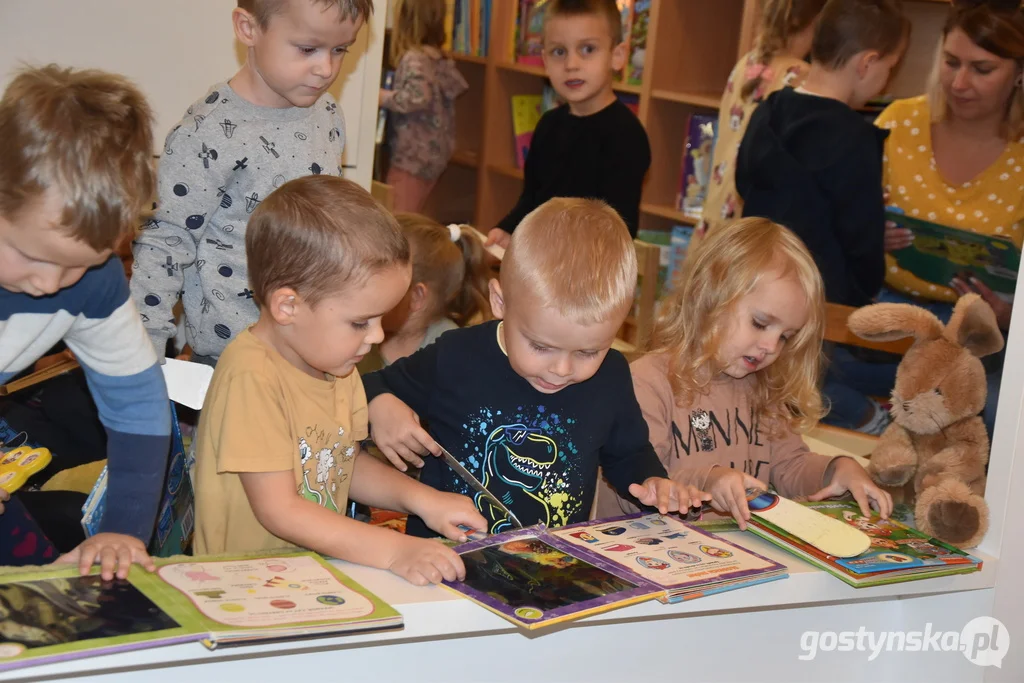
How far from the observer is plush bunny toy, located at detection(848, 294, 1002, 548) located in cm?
162

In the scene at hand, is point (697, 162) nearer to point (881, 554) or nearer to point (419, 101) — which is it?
point (419, 101)

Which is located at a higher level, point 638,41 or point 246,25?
point 638,41

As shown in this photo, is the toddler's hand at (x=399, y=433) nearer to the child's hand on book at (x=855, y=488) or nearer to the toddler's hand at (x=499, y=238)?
the child's hand on book at (x=855, y=488)

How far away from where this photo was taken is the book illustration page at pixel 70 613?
2.96ft

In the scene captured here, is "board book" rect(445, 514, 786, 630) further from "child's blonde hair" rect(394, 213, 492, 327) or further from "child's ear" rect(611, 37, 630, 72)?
"child's ear" rect(611, 37, 630, 72)

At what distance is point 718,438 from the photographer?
65.5 inches

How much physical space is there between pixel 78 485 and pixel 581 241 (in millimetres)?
809

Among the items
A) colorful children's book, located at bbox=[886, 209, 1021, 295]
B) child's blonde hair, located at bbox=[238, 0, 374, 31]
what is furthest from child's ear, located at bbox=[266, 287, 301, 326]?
colorful children's book, located at bbox=[886, 209, 1021, 295]

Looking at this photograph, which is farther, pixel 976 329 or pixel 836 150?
pixel 836 150

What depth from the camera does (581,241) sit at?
1.35 m

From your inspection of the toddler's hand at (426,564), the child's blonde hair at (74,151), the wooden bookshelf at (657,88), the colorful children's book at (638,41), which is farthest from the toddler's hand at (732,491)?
the colorful children's book at (638,41)

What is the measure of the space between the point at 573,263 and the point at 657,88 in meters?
2.65

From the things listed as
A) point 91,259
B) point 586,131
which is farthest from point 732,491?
point 586,131

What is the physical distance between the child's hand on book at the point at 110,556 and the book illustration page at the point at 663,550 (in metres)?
0.48
